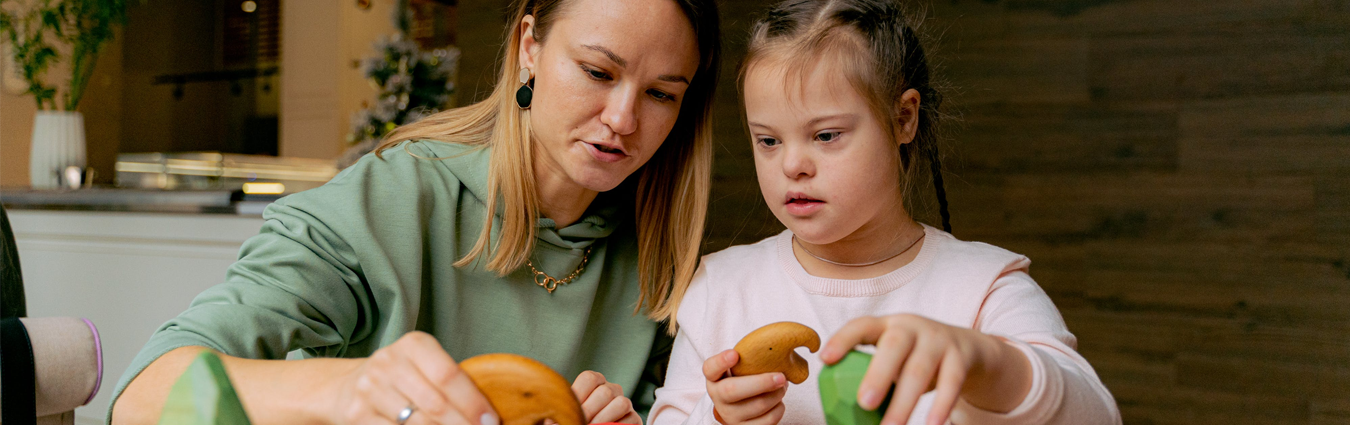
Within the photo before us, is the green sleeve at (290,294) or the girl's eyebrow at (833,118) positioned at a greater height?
the girl's eyebrow at (833,118)

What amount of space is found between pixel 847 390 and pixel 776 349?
10cm

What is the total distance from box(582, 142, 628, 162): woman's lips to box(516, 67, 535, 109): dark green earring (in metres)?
0.14

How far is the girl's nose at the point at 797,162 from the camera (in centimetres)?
89

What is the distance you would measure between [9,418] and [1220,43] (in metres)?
2.87

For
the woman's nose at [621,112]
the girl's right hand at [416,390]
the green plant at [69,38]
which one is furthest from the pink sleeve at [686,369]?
the green plant at [69,38]

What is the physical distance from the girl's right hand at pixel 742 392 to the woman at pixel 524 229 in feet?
0.83

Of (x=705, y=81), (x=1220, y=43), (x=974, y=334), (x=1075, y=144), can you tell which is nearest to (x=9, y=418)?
(x=705, y=81)

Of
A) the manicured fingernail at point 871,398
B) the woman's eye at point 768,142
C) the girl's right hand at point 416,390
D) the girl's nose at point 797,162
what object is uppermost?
the woman's eye at point 768,142

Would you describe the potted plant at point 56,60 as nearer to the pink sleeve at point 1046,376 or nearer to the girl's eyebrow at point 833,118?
the girl's eyebrow at point 833,118

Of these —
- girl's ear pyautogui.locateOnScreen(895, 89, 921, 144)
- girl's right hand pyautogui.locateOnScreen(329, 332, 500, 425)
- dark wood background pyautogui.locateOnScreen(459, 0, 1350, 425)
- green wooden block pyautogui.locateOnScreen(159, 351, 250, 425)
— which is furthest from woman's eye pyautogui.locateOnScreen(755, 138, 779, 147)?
dark wood background pyautogui.locateOnScreen(459, 0, 1350, 425)

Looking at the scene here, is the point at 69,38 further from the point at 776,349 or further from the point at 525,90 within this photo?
the point at 776,349

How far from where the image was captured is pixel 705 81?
121 centimetres

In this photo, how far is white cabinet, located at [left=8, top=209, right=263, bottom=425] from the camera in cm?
191

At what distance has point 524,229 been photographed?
45.3 inches
